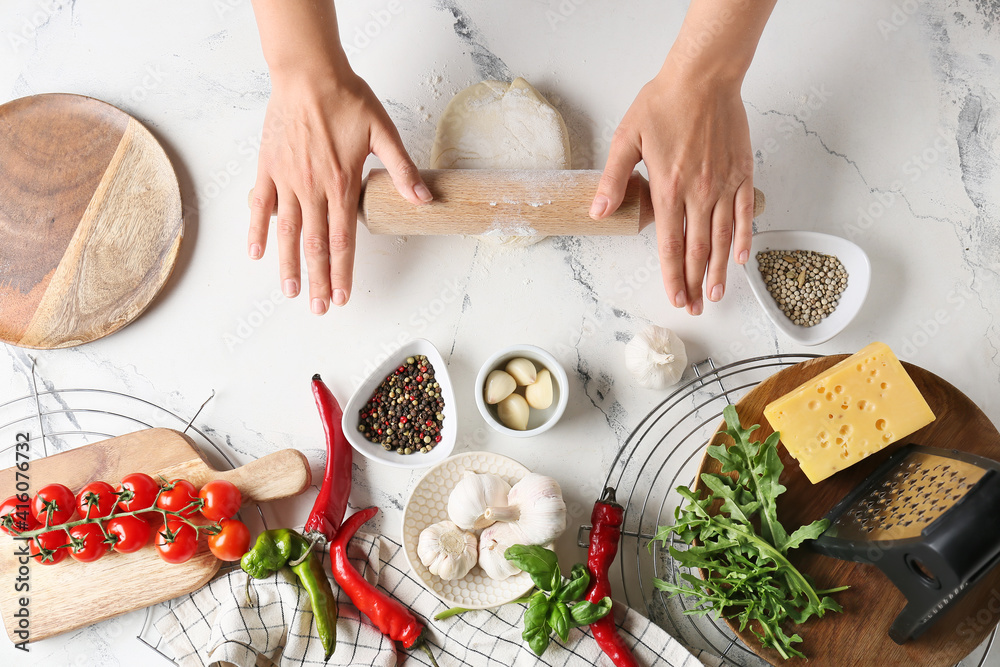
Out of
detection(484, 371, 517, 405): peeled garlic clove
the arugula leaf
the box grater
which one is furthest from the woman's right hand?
the box grater

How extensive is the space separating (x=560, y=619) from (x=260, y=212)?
917mm

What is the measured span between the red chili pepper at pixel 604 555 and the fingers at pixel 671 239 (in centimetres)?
41

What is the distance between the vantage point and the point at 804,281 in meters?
1.18

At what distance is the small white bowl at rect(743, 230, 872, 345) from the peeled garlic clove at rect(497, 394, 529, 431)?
500 mm

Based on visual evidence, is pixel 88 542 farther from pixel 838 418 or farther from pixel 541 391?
pixel 838 418

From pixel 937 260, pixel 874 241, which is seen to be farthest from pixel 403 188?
pixel 937 260

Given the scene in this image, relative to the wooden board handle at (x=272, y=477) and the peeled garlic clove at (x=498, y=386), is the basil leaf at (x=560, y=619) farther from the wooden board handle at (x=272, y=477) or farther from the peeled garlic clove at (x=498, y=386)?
the wooden board handle at (x=272, y=477)

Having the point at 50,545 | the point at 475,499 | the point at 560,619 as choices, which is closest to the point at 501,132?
the point at 475,499

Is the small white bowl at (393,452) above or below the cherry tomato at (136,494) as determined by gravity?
above

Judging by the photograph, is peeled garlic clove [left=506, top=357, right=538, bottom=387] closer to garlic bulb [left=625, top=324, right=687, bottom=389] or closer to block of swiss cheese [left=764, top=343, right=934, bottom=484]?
garlic bulb [left=625, top=324, right=687, bottom=389]

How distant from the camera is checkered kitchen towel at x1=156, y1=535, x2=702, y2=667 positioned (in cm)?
112

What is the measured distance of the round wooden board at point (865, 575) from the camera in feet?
3.06

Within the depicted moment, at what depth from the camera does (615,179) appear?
1.04 metres

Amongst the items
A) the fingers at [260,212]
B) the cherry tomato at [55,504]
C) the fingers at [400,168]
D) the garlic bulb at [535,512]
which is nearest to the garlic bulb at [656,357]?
the garlic bulb at [535,512]
